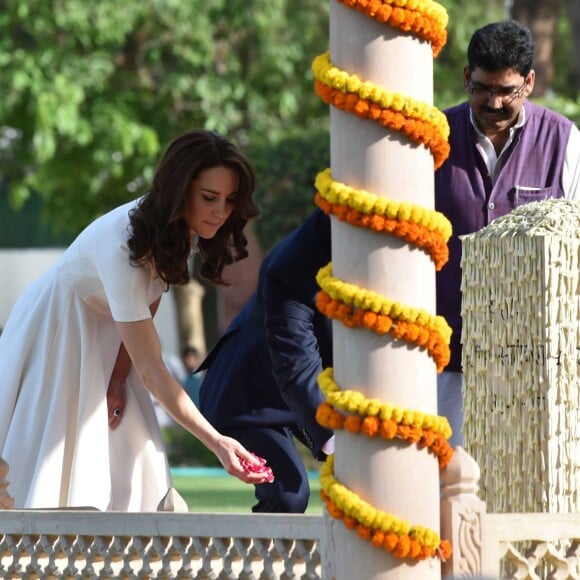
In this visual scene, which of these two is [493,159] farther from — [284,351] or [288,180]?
[288,180]

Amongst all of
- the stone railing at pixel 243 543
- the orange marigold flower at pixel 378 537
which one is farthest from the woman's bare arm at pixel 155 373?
the orange marigold flower at pixel 378 537

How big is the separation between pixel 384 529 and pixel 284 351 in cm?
149

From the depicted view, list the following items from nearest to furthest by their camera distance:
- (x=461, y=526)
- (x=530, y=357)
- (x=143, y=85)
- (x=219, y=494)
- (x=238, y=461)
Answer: (x=461, y=526) → (x=530, y=357) → (x=238, y=461) → (x=219, y=494) → (x=143, y=85)

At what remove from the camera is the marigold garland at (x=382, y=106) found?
294 centimetres

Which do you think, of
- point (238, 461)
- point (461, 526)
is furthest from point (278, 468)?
point (461, 526)

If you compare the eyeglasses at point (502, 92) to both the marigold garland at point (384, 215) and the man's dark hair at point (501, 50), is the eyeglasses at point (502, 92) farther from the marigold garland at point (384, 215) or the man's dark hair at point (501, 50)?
the marigold garland at point (384, 215)

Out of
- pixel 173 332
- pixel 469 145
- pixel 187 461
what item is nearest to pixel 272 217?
pixel 187 461

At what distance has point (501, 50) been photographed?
4402 millimetres

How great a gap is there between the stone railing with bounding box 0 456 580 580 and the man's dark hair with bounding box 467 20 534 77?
5.17ft

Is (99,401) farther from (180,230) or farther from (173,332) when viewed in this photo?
(173,332)

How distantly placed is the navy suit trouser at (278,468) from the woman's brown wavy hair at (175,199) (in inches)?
34.3

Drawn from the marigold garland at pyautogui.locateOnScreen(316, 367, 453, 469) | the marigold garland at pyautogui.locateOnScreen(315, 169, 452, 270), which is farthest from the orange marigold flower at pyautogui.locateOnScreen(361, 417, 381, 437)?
the marigold garland at pyautogui.locateOnScreen(315, 169, 452, 270)

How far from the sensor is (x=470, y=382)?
12.8 feet

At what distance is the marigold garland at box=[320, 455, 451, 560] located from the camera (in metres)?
2.90
